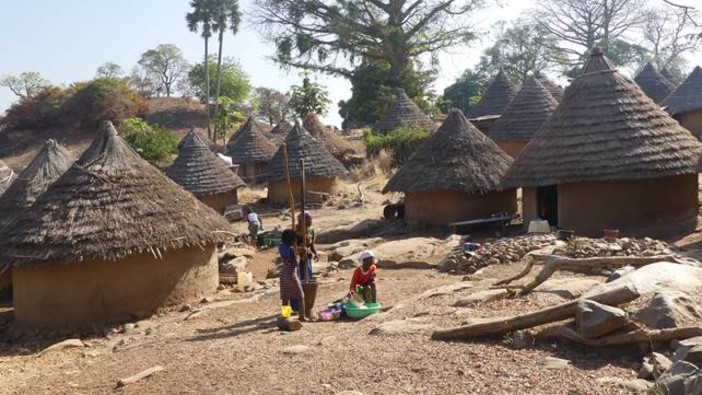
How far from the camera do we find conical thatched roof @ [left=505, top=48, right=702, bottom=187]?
1341 centimetres

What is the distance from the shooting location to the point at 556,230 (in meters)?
13.6

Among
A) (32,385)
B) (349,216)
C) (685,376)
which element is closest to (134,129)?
(349,216)

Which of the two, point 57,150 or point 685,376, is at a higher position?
point 57,150

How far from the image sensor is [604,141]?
13.8 meters

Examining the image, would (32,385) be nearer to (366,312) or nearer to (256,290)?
(366,312)

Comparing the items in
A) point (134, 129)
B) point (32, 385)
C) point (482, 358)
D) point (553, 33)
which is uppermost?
point (553, 33)

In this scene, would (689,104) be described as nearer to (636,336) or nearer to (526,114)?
(526,114)

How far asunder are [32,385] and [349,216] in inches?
519

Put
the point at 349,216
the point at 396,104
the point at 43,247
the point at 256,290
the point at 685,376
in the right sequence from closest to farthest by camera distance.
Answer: the point at 685,376, the point at 43,247, the point at 256,290, the point at 349,216, the point at 396,104

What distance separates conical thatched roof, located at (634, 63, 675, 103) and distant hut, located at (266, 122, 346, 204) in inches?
570

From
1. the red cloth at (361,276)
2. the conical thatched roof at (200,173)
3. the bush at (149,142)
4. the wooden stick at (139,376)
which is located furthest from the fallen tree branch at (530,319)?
the bush at (149,142)


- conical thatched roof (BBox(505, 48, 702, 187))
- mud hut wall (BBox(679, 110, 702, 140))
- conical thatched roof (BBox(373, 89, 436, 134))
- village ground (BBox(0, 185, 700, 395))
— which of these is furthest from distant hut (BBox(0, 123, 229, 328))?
mud hut wall (BBox(679, 110, 702, 140))

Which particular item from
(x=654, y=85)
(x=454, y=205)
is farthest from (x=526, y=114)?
(x=654, y=85)

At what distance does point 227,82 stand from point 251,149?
2317 cm
